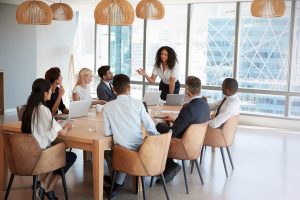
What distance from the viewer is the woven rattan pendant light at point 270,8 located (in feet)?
16.1

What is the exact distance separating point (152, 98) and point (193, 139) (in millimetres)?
1692

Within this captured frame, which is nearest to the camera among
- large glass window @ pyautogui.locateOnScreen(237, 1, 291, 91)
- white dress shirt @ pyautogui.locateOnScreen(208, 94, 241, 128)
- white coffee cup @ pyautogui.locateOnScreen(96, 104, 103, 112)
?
white dress shirt @ pyautogui.locateOnScreen(208, 94, 241, 128)

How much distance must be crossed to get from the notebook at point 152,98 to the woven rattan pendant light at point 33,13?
173 cm

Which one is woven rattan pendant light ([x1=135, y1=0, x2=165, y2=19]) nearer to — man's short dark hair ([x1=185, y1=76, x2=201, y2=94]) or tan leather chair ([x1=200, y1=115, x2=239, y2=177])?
man's short dark hair ([x1=185, y1=76, x2=201, y2=94])

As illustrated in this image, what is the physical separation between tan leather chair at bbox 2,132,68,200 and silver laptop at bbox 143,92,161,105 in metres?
2.23

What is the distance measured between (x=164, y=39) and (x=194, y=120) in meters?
5.91

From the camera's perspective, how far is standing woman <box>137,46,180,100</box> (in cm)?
636

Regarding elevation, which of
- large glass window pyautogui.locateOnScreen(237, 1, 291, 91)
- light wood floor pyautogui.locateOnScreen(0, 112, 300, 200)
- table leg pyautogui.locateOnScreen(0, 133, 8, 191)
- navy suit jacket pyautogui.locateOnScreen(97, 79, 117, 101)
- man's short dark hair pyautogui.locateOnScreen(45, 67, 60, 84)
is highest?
large glass window pyautogui.locateOnScreen(237, 1, 291, 91)

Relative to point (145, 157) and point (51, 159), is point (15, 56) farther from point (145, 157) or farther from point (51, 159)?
point (145, 157)

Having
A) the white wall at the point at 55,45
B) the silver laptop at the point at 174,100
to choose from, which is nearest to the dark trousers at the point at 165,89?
the silver laptop at the point at 174,100

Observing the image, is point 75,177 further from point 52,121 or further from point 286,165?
point 286,165

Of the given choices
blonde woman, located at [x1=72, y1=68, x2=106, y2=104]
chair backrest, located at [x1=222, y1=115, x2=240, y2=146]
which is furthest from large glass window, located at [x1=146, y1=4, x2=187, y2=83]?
chair backrest, located at [x1=222, y1=115, x2=240, y2=146]

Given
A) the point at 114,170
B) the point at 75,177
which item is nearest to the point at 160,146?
the point at 114,170

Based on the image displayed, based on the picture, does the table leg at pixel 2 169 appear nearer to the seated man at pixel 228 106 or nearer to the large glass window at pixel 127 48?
the seated man at pixel 228 106
